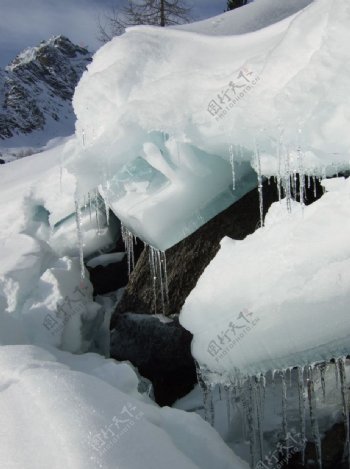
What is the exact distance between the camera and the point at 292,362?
7.68ft

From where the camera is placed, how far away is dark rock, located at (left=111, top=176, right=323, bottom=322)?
3650 mm

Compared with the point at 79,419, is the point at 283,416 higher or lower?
lower

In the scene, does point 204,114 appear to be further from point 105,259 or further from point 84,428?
point 105,259

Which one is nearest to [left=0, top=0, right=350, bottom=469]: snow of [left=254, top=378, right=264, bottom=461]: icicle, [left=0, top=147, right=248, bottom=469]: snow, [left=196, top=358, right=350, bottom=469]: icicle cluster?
[left=0, top=147, right=248, bottom=469]: snow

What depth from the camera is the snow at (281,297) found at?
216cm

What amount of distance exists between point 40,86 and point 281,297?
124m

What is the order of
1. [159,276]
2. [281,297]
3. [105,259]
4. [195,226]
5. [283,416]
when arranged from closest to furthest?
1. [281,297]
2. [283,416]
3. [195,226]
4. [159,276]
5. [105,259]

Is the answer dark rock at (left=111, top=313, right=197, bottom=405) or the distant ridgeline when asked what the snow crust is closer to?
dark rock at (left=111, top=313, right=197, bottom=405)

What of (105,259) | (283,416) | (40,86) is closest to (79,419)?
(283,416)

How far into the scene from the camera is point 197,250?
3.78 m

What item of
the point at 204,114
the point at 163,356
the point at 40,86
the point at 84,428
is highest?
the point at 40,86

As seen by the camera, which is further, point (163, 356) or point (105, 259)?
point (105, 259)

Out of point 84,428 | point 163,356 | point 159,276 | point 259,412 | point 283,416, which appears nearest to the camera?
point 84,428

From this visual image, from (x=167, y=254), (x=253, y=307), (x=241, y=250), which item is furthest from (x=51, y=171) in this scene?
(x=253, y=307)
